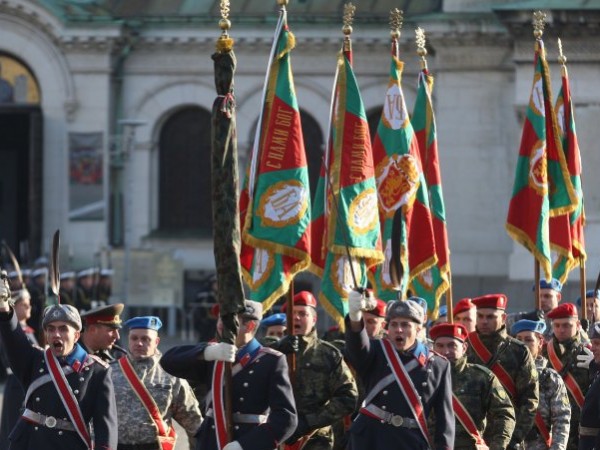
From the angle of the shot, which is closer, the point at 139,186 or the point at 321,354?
the point at 321,354

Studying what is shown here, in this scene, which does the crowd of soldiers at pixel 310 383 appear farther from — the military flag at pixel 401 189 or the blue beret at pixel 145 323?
the military flag at pixel 401 189

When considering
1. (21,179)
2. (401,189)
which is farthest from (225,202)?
(21,179)

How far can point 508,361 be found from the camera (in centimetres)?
1418

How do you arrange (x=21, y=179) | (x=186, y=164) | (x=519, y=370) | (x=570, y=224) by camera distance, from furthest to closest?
(x=21, y=179) → (x=186, y=164) → (x=570, y=224) → (x=519, y=370)

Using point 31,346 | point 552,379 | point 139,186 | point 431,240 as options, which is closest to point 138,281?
point 139,186

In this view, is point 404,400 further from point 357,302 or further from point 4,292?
point 4,292

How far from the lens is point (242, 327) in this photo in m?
11.6

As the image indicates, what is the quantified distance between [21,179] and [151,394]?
27.1 metres

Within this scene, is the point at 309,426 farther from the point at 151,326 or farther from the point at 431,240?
the point at 431,240

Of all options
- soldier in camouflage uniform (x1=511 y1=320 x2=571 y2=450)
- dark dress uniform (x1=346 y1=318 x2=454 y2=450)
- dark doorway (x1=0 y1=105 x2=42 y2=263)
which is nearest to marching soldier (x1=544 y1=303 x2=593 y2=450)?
soldier in camouflage uniform (x1=511 y1=320 x2=571 y2=450)

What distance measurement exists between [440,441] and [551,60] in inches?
879

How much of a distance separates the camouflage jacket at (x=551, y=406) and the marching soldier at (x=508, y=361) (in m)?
0.42

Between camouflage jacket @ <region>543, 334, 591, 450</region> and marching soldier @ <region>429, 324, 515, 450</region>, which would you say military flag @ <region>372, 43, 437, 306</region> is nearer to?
camouflage jacket @ <region>543, 334, 591, 450</region>

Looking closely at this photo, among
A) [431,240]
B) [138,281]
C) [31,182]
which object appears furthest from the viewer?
[31,182]
